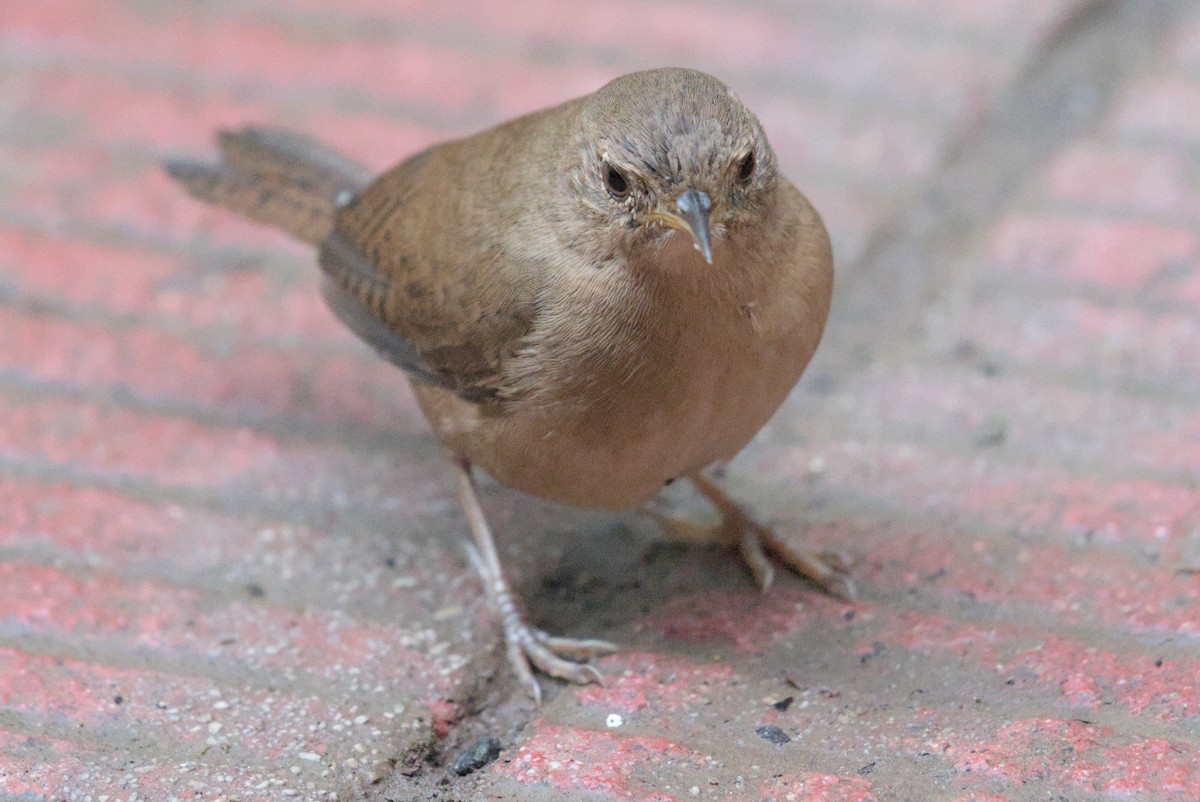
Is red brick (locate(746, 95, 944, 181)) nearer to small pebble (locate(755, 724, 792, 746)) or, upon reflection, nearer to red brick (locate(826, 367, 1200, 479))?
red brick (locate(826, 367, 1200, 479))

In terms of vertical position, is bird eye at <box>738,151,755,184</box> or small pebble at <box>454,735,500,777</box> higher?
bird eye at <box>738,151,755,184</box>

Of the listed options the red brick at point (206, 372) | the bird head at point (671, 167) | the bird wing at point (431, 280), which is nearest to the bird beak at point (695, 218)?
the bird head at point (671, 167)

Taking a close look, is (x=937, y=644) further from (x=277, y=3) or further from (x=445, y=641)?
(x=277, y=3)

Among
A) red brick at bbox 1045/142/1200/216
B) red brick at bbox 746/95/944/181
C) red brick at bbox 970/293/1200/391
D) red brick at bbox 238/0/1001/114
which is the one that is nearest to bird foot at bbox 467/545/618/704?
red brick at bbox 970/293/1200/391

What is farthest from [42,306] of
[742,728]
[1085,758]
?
[1085,758]

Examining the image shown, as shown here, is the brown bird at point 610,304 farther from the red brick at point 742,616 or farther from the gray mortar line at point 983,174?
the gray mortar line at point 983,174
